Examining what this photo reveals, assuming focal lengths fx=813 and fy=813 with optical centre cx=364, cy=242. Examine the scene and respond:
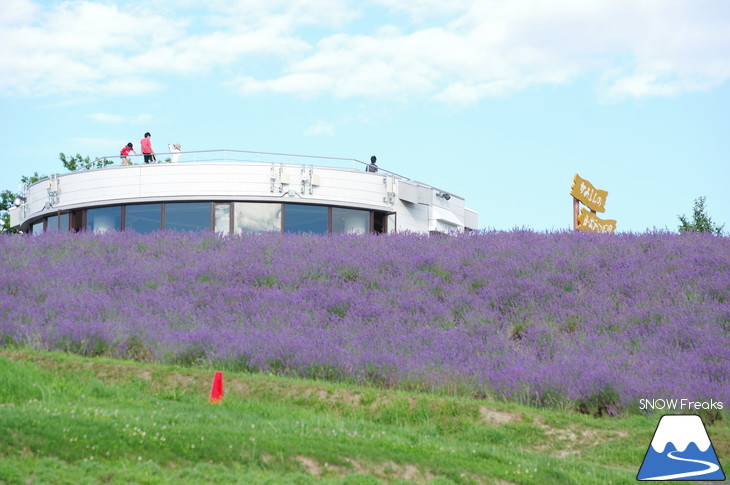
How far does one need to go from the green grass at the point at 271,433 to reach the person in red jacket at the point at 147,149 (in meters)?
16.7

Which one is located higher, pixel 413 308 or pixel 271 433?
pixel 413 308

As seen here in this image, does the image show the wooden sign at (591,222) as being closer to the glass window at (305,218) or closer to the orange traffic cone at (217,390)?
the glass window at (305,218)

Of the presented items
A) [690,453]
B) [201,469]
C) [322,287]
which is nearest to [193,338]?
[322,287]

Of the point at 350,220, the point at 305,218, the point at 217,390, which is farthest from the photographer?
the point at 350,220

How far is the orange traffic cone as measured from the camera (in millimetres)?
10172

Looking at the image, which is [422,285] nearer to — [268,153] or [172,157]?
[268,153]

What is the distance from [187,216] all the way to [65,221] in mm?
5326

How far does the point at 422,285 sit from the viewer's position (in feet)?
51.0

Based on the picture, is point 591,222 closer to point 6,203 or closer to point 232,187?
point 232,187

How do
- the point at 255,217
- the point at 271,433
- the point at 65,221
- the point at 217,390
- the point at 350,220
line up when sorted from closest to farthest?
1. the point at 271,433
2. the point at 217,390
3. the point at 255,217
4. the point at 350,220
5. the point at 65,221

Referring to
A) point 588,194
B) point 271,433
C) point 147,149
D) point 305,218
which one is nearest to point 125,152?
point 147,149

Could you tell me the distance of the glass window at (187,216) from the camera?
26812mm

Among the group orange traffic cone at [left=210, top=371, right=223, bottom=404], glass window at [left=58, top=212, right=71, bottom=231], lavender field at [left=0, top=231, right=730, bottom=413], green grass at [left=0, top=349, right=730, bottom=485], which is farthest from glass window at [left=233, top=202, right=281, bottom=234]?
orange traffic cone at [left=210, top=371, right=223, bottom=404]

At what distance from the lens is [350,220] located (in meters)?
28.6
